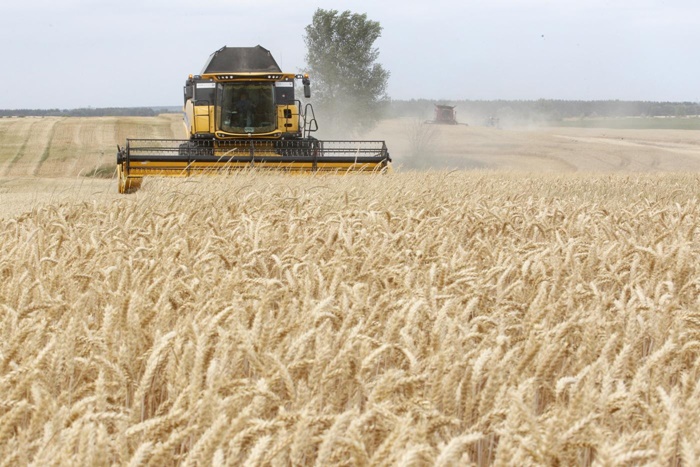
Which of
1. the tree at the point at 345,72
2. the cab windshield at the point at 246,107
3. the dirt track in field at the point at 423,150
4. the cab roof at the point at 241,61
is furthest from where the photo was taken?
the tree at the point at 345,72

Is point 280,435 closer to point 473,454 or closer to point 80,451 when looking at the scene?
point 80,451

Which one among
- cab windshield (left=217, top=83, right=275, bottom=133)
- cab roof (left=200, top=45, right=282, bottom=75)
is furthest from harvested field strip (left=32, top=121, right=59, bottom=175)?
cab windshield (left=217, top=83, right=275, bottom=133)

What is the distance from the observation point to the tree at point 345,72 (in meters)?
47.0

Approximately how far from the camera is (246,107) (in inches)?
639

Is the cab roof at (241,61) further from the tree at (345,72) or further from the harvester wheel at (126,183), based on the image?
the tree at (345,72)

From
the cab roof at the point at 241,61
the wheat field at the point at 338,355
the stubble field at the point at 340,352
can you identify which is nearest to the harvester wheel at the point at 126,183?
the cab roof at the point at 241,61

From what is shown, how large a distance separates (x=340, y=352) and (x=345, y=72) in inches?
1832

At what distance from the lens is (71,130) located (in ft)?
131

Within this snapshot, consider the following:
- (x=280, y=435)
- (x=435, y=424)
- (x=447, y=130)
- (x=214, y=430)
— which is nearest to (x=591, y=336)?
(x=435, y=424)

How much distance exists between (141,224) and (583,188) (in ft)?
30.2

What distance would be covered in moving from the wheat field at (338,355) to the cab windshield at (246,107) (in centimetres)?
1119

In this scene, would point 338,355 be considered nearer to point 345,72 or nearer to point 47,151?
point 47,151

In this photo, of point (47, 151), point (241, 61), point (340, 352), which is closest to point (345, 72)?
point (47, 151)

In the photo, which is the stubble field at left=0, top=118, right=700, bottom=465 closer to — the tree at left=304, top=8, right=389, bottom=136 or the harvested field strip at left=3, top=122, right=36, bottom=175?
the harvested field strip at left=3, top=122, right=36, bottom=175
